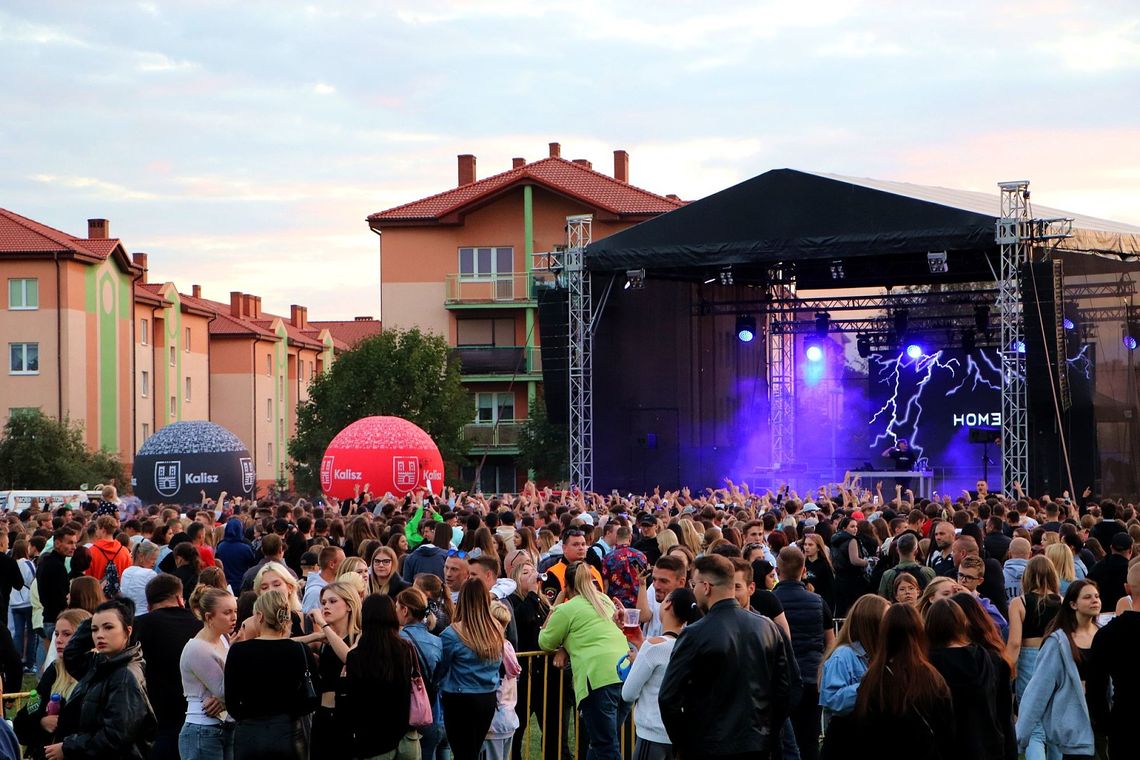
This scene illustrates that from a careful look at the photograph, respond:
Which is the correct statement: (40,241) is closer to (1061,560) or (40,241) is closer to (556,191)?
(556,191)

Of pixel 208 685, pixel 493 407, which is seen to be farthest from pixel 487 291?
pixel 208 685

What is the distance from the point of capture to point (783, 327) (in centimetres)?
3044

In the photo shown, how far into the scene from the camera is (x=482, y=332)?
5003 cm

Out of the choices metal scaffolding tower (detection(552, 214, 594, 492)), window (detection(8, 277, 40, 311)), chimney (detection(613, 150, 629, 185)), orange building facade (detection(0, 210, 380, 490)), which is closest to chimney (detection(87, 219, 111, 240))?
orange building facade (detection(0, 210, 380, 490))

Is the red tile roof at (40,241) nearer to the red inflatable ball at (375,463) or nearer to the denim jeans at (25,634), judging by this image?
the red inflatable ball at (375,463)

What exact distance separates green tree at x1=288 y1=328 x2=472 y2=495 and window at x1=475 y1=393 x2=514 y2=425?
4.90m

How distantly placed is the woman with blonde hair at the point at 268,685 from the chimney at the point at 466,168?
5237 cm

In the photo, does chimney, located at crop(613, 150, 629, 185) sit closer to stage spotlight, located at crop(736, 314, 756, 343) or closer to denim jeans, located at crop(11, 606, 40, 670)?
stage spotlight, located at crop(736, 314, 756, 343)

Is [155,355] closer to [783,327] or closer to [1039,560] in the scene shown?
[783,327]

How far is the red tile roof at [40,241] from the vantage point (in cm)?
4656

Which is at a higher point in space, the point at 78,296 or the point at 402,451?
the point at 78,296

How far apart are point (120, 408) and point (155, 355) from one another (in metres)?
4.88

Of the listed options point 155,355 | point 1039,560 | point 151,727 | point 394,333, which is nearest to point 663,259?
point 1039,560

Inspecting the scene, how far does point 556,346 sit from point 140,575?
55.7 feet
